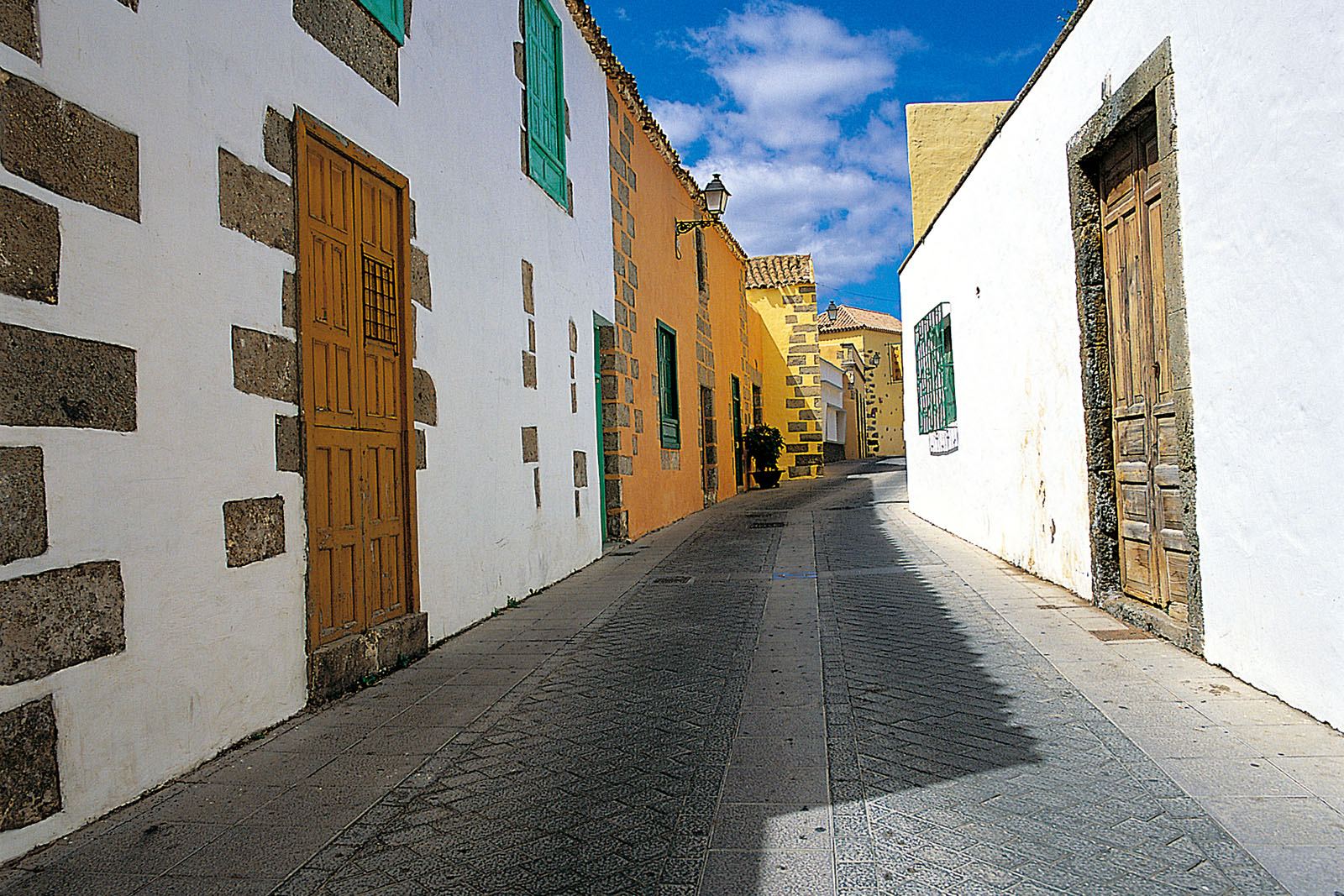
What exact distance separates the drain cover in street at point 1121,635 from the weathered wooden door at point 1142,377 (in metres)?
0.18

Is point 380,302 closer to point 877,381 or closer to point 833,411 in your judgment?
point 833,411

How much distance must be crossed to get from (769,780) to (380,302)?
10.0ft

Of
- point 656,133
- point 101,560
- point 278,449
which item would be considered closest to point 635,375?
point 656,133

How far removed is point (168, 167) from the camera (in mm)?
3191

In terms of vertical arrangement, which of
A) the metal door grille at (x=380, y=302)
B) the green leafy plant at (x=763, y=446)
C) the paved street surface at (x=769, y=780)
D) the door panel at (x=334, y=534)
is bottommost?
the paved street surface at (x=769, y=780)

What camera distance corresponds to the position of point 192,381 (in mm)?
3252

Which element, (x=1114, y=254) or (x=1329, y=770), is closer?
(x=1329, y=770)

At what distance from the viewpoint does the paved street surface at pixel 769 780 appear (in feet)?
7.79

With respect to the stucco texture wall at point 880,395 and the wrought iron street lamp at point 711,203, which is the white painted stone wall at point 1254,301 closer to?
the wrought iron street lamp at point 711,203

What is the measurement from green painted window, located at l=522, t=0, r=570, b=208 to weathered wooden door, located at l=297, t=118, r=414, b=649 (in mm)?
2617

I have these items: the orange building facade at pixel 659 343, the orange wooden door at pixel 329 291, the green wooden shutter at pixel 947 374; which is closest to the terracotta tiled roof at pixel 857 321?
the orange building facade at pixel 659 343

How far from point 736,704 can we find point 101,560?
230 cm

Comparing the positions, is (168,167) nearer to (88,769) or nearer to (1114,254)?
(88,769)

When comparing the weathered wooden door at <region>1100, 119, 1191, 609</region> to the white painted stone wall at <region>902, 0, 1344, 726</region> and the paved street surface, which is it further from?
the paved street surface
